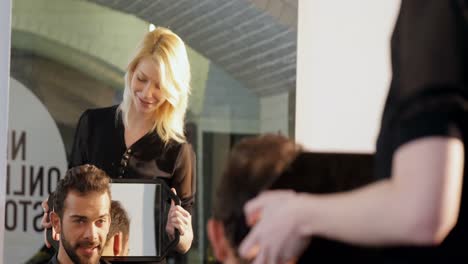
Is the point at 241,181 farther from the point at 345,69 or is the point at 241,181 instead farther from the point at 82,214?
the point at 82,214

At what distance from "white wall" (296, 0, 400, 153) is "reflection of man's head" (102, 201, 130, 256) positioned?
0.51 meters

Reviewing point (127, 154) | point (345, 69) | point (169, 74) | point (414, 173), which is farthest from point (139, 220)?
point (414, 173)

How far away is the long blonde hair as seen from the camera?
2062 millimetres

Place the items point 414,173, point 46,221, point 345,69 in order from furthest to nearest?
point 46,221, point 345,69, point 414,173

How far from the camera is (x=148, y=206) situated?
2008mm

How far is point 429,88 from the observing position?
698mm

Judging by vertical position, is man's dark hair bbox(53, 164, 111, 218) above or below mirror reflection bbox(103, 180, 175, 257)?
above

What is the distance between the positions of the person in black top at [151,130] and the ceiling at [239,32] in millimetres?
48

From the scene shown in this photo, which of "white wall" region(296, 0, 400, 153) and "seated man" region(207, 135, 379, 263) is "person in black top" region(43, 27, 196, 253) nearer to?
"white wall" region(296, 0, 400, 153)

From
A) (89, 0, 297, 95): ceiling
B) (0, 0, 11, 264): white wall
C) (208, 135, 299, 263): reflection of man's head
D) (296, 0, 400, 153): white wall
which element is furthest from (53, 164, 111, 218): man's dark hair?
(208, 135, 299, 263): reflection of man's head

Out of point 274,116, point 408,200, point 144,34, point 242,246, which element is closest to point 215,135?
point 274,116

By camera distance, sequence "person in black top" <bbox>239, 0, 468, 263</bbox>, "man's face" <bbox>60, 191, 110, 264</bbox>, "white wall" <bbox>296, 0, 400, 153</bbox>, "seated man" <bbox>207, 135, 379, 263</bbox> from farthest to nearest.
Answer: "man's face" <bbox>60, 191, 110, 264</bbox> → "white wall" <bbox>296, 0, 400, 153</bbox> → "seated man" <bbox>207, 135, 379, 263</bbox> → "person in black top" <bbox>239, 0, 468, 263</bbox>

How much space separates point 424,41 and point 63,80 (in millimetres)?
1527

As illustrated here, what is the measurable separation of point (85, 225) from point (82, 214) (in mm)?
26
